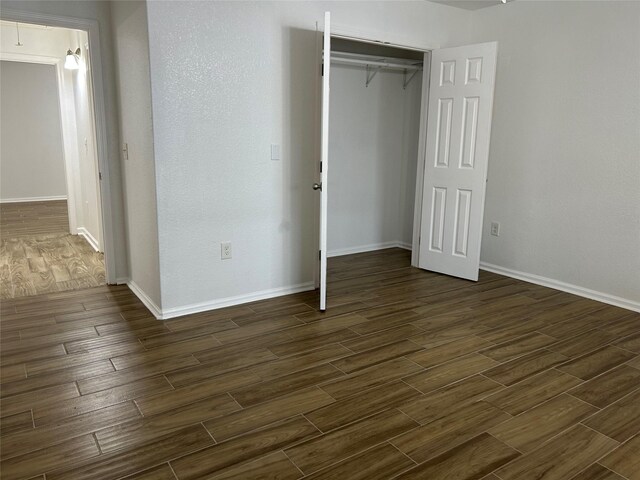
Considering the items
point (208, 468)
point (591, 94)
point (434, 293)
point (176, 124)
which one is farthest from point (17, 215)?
point (591, 94)

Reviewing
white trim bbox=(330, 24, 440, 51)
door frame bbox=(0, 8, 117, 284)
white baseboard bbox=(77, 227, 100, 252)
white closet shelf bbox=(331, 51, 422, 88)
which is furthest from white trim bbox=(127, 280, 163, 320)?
white closet shelf bbox=(331, 51, 422, 88)

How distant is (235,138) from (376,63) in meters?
2.15

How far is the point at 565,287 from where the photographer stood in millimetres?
4207

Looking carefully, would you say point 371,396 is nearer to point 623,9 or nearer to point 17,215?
point 623,9

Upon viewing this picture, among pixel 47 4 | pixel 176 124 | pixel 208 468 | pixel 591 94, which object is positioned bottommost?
pixel 208 468

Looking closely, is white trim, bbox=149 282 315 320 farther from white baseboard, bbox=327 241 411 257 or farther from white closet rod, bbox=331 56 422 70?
white closet rod, bbox=331 56 422 70

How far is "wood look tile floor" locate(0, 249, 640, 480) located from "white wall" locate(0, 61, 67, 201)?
6755 millimetres

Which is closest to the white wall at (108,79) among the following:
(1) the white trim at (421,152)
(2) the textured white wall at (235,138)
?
(2) the textured white wall at (235,138)

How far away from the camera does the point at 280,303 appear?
3.77 meters

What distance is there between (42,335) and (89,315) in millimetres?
390

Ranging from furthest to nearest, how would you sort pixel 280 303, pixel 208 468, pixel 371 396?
pixel 280 303 → pixel 371 396 → pixel 208 468

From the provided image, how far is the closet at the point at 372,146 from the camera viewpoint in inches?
201

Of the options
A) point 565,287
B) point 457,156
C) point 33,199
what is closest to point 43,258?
point 457,156

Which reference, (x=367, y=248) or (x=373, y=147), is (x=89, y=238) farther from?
(x=373, y=147)
